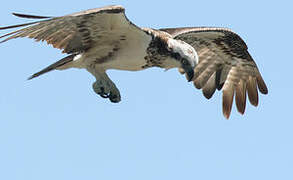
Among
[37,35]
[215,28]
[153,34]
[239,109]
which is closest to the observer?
[37,35]

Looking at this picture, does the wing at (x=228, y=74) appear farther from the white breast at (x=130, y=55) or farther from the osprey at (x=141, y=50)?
the white breast at (x=130, y=55)

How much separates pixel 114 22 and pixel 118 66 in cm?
106

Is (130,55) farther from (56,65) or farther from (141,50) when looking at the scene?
(56,65)

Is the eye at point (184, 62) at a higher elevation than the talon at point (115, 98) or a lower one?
higher

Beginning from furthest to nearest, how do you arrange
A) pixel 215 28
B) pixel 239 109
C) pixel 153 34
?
1. pixel 239 109
2. pixel 215 28
3. pixel 153 34

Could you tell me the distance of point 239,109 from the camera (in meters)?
13.5

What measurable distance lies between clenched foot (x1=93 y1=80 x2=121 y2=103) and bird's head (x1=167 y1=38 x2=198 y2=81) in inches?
43.1

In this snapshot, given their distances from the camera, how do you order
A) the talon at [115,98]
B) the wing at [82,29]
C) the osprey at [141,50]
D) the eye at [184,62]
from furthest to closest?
the talon at [115,98] → the eye at [184,62] → the osprey at [141,50] → the wing at [82,29]

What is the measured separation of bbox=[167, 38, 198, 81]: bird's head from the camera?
36.5 feet

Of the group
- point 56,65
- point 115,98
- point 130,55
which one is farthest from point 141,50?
point 56,65

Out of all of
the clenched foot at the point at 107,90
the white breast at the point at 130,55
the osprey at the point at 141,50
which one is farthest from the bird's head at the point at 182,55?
the clenched foot at the point at 107,90

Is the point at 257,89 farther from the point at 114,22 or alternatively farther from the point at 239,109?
the point at 114,22

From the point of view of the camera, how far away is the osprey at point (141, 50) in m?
10.2

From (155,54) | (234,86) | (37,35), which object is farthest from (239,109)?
(37,35)
